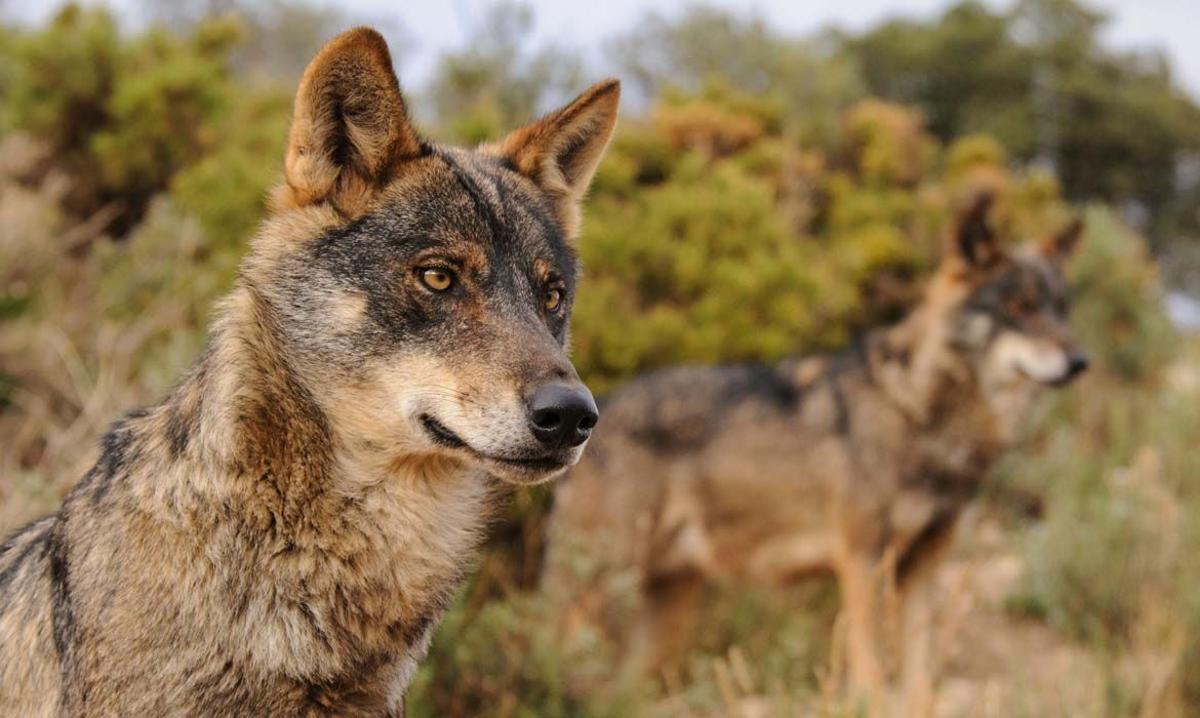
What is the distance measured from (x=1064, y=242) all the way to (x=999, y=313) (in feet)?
2.87

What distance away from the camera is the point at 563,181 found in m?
3.40

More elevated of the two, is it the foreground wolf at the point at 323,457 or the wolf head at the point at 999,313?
the foreground wolf at the point at 323,457

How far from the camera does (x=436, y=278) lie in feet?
8.82

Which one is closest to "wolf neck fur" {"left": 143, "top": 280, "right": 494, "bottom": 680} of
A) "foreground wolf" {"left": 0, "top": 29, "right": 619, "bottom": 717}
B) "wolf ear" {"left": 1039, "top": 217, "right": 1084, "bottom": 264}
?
"foreground wolf" {"left": 0, "top": 29, "right": 619, "bottom": 717}

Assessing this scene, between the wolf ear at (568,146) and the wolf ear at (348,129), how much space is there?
21.1 inches

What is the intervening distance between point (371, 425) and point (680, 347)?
5676mm

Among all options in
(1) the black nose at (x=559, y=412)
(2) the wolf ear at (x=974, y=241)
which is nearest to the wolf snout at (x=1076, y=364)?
(2) the wolf ear at (x=974, y=241)

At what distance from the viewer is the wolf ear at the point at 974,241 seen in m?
6.62

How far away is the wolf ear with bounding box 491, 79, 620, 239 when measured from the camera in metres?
3.26

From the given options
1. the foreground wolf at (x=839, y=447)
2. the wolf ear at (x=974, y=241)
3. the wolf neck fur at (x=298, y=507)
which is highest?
the wolf neck fur at (x=298, y=507)

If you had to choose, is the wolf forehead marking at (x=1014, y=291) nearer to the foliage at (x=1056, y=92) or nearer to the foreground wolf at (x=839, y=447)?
the foreground wolf at (x=839, y=447)

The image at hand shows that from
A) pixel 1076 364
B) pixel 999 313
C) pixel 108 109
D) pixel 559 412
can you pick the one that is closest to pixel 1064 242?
pixel 999 313

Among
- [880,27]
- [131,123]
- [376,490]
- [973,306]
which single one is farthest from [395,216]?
[880,27]

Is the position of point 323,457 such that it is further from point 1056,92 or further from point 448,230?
point 1056,92
